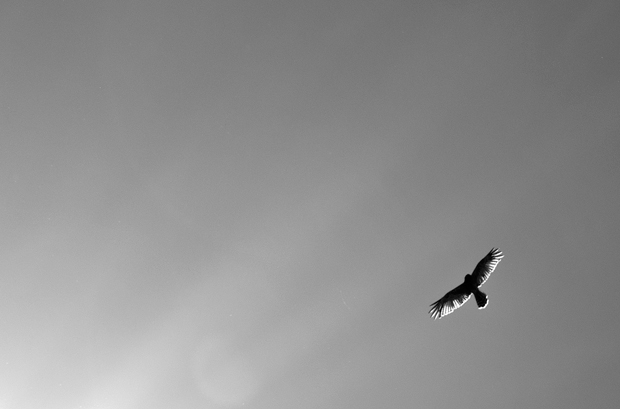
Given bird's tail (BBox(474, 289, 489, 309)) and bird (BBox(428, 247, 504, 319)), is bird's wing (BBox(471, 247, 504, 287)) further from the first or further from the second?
bird's tail (BBox(474, 289, 489, 309))

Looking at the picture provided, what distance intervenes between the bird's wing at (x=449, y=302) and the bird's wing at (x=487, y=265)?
114cm

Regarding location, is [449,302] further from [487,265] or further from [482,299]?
[487,265]

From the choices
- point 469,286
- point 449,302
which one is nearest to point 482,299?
point 469,286

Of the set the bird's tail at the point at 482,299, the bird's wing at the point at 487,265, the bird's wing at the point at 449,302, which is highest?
the bird's wing at the point at 487,265

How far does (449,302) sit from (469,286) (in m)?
1.55

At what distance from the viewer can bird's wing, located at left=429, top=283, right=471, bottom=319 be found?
23.3 meters

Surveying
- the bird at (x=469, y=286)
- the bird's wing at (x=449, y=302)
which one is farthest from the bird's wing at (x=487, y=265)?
the bird's wing at (x=449, y=302)

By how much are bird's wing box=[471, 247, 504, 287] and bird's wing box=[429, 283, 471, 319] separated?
3.75 feet

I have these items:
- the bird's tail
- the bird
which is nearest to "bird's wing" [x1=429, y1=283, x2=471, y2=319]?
the bird

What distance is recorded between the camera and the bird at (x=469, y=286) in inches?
910

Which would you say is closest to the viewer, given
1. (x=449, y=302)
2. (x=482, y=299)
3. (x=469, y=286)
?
(x=482, y=299)

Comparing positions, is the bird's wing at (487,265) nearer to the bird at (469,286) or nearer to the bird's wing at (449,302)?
the bird at (469,286)

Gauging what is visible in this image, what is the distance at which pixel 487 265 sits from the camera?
76.7ft

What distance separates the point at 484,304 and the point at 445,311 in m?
2.45
